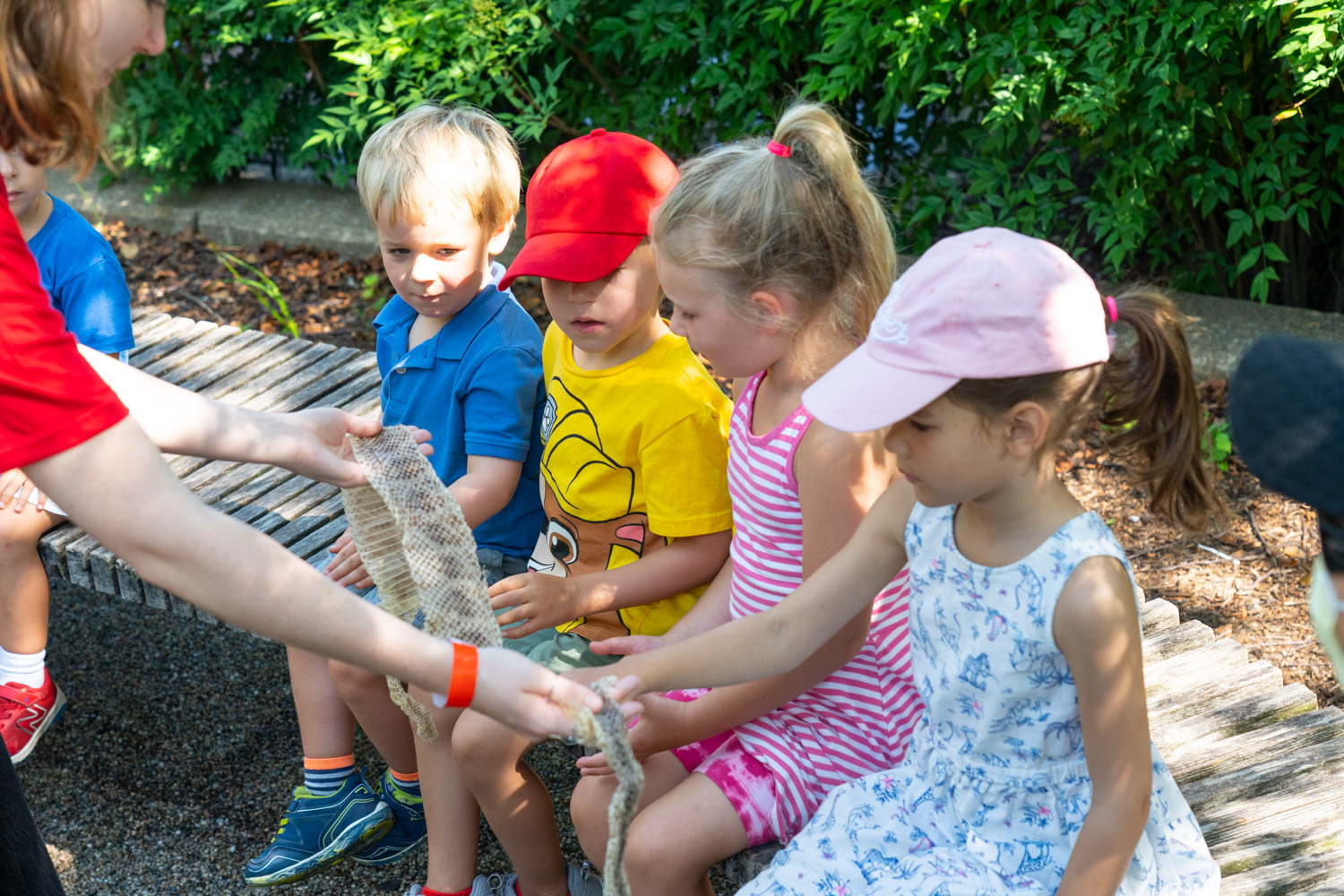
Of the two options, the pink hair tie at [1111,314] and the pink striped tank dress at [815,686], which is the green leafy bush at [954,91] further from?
the pink hair tie at [1111,314]

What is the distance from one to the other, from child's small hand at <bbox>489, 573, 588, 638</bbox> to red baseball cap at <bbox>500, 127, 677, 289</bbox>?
0.59m

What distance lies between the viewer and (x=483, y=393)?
8.57 ft

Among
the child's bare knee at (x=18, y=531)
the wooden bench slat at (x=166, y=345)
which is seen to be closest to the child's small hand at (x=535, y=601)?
the child's bare knee at (x=18, y=531)

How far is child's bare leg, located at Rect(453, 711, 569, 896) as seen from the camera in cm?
219

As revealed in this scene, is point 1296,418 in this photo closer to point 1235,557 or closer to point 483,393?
point 483,393

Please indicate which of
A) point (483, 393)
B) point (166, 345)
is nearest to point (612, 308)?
point (483, 393)

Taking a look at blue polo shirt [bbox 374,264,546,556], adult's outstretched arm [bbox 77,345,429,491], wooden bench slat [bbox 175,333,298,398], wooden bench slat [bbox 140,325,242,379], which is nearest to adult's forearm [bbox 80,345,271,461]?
adult's outstretched arm [bbox 77,345,429,491]

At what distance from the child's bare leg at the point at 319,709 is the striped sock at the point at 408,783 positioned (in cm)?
13

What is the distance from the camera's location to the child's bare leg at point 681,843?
1913mm

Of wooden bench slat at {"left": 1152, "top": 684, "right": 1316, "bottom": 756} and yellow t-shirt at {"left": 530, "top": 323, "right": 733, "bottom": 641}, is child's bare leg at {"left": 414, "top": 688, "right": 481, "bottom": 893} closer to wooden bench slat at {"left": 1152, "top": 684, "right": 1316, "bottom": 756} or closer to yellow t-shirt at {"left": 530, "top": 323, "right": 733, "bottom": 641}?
yellow t-shirt at {"left": 530, "top": 323, "right": 733, "bottom": 641}

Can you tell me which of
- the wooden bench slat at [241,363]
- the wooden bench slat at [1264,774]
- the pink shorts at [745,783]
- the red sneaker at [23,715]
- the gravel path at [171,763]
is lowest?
the gravel path at [171,763]

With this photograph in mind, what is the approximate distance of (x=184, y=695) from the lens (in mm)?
3404

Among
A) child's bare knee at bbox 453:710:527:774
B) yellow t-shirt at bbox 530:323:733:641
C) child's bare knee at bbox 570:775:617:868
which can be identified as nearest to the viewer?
child's bare knee at bbox 570:775:617:868

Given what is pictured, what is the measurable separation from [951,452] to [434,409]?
4.69 feet
